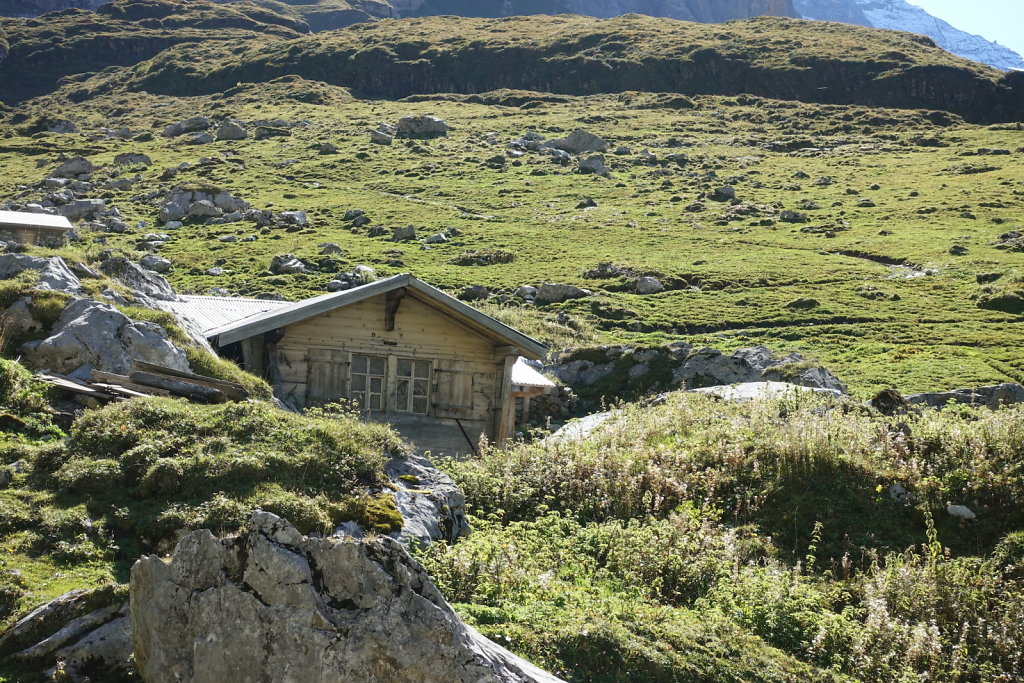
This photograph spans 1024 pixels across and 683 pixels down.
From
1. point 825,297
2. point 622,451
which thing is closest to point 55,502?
point 622,451

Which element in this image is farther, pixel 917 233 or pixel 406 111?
pixel 406 111

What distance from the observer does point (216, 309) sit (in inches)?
911

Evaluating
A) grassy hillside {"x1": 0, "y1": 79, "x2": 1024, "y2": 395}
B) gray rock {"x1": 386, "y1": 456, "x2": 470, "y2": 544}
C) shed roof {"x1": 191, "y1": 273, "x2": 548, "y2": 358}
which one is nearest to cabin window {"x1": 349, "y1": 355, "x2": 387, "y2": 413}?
shed roof {"x1": 191, "y1": 273, "x2": 548, "y2": 358}

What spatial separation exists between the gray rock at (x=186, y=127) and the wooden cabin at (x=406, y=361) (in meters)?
99.8

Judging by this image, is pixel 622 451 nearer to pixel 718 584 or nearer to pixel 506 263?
pixel 718 584

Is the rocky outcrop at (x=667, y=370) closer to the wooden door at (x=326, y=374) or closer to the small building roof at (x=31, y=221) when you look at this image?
the wooden door at (x=326, y=374)

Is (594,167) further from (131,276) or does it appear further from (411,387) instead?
(131,276)

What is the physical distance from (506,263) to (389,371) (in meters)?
39.1

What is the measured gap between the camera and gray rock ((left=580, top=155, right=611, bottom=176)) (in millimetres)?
91500

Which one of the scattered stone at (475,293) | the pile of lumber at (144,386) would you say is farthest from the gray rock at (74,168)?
the pile of lumber at (144,386)

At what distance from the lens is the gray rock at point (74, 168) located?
85625 millimetres

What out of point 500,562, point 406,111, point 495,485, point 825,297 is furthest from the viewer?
point 406,111

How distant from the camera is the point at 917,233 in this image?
2621 inches

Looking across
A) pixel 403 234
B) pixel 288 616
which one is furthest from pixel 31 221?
pixel 403 234
